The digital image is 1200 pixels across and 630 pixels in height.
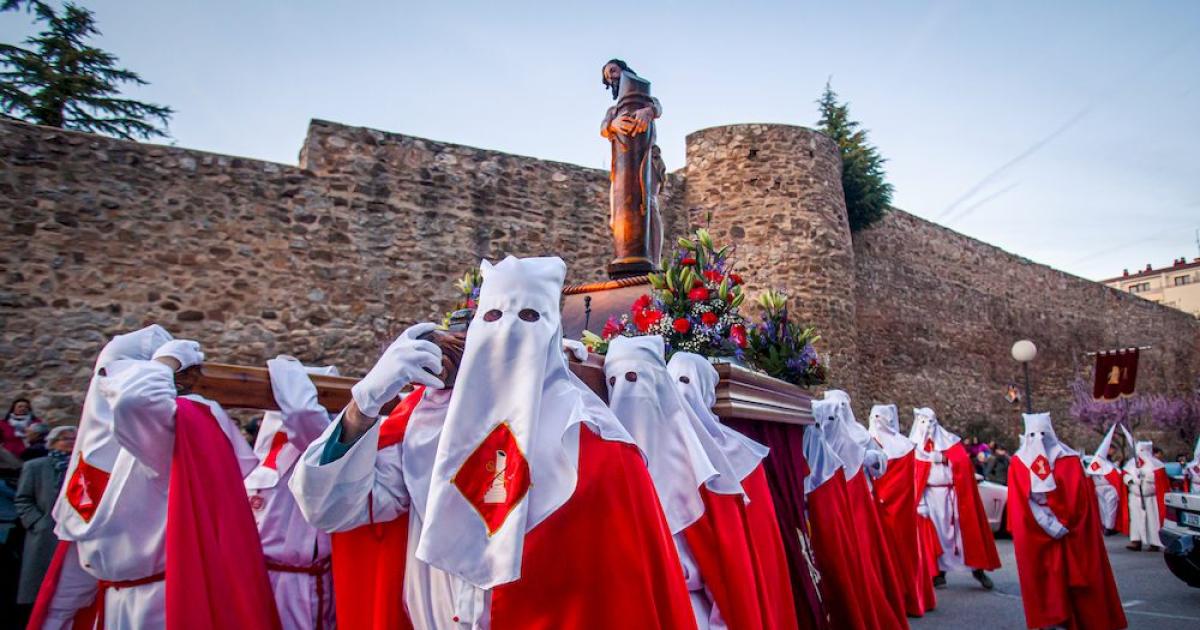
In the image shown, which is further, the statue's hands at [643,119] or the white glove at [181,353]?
the statue's hands at [643,119]

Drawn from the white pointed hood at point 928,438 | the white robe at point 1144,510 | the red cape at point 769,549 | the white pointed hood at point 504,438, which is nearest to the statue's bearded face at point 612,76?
the red cape at point 769,549

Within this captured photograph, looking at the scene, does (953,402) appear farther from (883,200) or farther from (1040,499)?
(1040,499)

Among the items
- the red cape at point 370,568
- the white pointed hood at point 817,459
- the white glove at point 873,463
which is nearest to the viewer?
the red cape at point 370,568

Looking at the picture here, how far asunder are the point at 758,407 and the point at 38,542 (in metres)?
4.51

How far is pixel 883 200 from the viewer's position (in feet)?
62.0

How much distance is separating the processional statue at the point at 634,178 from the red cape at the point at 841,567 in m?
2.09

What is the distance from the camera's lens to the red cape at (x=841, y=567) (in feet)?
15.7

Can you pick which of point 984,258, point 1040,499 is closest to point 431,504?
point 1040,499

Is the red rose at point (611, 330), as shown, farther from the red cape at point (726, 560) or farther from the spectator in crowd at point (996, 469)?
the spectator in crowd at point (996, 469)

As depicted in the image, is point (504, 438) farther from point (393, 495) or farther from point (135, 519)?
point (135, 519)

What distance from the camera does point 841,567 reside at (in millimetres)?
4895

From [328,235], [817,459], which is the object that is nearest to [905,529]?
[817,459]

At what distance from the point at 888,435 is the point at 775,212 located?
702cm

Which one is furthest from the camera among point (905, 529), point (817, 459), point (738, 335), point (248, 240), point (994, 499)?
point (994, 499)
